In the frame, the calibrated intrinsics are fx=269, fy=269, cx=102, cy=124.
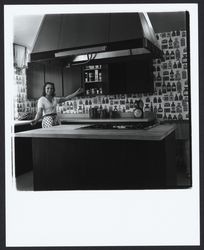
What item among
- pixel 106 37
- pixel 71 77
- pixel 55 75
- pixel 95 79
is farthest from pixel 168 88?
pixel 106 37

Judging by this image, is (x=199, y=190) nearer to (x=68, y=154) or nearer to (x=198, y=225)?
(x=198, y=225)

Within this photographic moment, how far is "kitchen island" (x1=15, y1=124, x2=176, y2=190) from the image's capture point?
2086mm

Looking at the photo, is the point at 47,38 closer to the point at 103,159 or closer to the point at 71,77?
the point at 103,159

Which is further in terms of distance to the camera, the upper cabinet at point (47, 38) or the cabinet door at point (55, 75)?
the cabinet door at point (55, 75)

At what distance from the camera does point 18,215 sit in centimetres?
153

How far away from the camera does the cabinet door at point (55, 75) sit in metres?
4.59

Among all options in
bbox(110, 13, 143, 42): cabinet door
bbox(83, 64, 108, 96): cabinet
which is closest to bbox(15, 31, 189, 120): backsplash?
bbox(83, 64, 108, 96): cabinet

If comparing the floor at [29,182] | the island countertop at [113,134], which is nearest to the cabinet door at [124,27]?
the island countertop at [113,134]

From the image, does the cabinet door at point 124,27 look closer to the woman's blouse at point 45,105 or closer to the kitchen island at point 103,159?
the kitchen island at point 103,159

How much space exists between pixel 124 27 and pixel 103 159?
3.40 feet

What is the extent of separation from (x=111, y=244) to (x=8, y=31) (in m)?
1.34

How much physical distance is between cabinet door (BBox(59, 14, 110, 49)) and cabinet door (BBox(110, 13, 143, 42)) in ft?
0.17

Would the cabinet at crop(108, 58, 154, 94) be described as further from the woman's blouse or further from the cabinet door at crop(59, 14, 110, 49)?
the cabinet door at crop(59, 14, 110, 49)

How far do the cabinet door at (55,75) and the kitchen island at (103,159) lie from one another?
2380 mm
